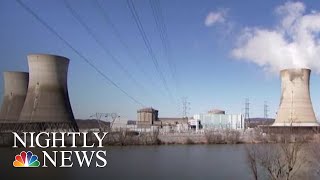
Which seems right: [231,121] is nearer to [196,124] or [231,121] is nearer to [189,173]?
[196,124]

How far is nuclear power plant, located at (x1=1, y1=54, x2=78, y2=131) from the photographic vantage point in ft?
63.7

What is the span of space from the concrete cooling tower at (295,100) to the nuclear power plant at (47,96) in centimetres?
1220

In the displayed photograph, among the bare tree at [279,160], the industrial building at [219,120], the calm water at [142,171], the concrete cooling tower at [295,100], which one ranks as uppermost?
the concrete cooling tower at [295,100]

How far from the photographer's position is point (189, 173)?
11617mm

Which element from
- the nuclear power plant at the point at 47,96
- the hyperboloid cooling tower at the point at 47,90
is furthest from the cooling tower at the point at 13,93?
the hyperboloid cooling tower at the point at 47,90

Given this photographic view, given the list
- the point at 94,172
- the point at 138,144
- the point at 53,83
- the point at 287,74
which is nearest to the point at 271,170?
the point at 94,172

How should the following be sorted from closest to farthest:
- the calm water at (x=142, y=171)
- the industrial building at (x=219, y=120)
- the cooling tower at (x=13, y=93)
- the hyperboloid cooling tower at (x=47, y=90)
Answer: the calm water at (x=142, y=171)
the hyperboloid cooling tower at (x=47, y=90)
the cooling tower at (x=13, y=93)
the industrial building at (x=219, y=120)

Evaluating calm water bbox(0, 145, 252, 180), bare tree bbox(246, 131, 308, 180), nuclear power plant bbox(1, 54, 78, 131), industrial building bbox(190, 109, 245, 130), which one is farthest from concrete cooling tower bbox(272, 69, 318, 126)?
industrial building bbox(190, 109, 245, 130)

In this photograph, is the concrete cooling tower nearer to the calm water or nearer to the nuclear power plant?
the calm water

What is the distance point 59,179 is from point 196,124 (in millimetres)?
32057

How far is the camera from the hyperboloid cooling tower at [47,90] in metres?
19.4

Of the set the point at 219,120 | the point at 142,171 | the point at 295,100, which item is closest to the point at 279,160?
the point at 142,171

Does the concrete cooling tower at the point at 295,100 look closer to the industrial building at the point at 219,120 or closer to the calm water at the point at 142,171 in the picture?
the calm water at the point at 142,171

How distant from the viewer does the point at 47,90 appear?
19625mm
